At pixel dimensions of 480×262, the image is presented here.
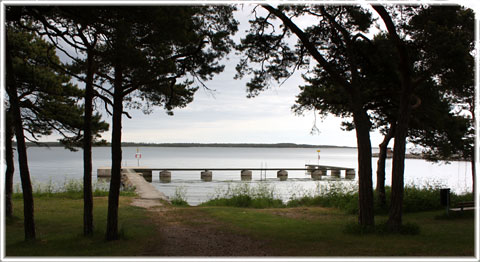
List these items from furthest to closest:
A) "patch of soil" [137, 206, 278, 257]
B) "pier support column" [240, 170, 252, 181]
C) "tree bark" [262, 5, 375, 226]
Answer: "pier support column" [240, 170, 252, 181] < "tree bark" [262, 5, 375, 226] < "patch of soil" [137, 206, 278, 257]

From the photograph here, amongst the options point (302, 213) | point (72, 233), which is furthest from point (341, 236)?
point (72, 233)

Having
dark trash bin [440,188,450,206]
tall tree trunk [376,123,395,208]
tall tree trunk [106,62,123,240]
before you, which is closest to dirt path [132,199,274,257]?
tall tree trunk [106,62,123,240]

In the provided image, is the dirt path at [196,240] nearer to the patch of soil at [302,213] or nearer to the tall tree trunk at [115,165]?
the tall tree trunk at [115,165]

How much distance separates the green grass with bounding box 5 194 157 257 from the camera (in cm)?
707

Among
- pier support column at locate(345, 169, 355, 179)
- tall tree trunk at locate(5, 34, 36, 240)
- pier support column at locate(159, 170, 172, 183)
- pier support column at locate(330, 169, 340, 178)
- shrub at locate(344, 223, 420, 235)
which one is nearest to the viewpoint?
tall tree trunk at locate(5, 34, 36, 240)

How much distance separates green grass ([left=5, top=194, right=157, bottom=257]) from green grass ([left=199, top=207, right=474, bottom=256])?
2.29m

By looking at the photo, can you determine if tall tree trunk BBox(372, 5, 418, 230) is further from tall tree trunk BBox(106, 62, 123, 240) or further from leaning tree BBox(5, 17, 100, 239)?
leaning tree BBox(5, 17, 100, 239)

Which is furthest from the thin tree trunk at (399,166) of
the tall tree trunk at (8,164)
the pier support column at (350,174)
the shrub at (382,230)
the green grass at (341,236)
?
the pier support column at (350,174)

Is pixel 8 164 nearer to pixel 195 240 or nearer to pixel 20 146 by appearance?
pixel 20 146

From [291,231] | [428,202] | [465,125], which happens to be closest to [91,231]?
[291,231]

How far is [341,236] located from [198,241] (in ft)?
10.1

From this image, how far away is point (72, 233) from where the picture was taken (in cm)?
908

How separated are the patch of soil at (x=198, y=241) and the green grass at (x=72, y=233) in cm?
33

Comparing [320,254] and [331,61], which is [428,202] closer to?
[331,61]
